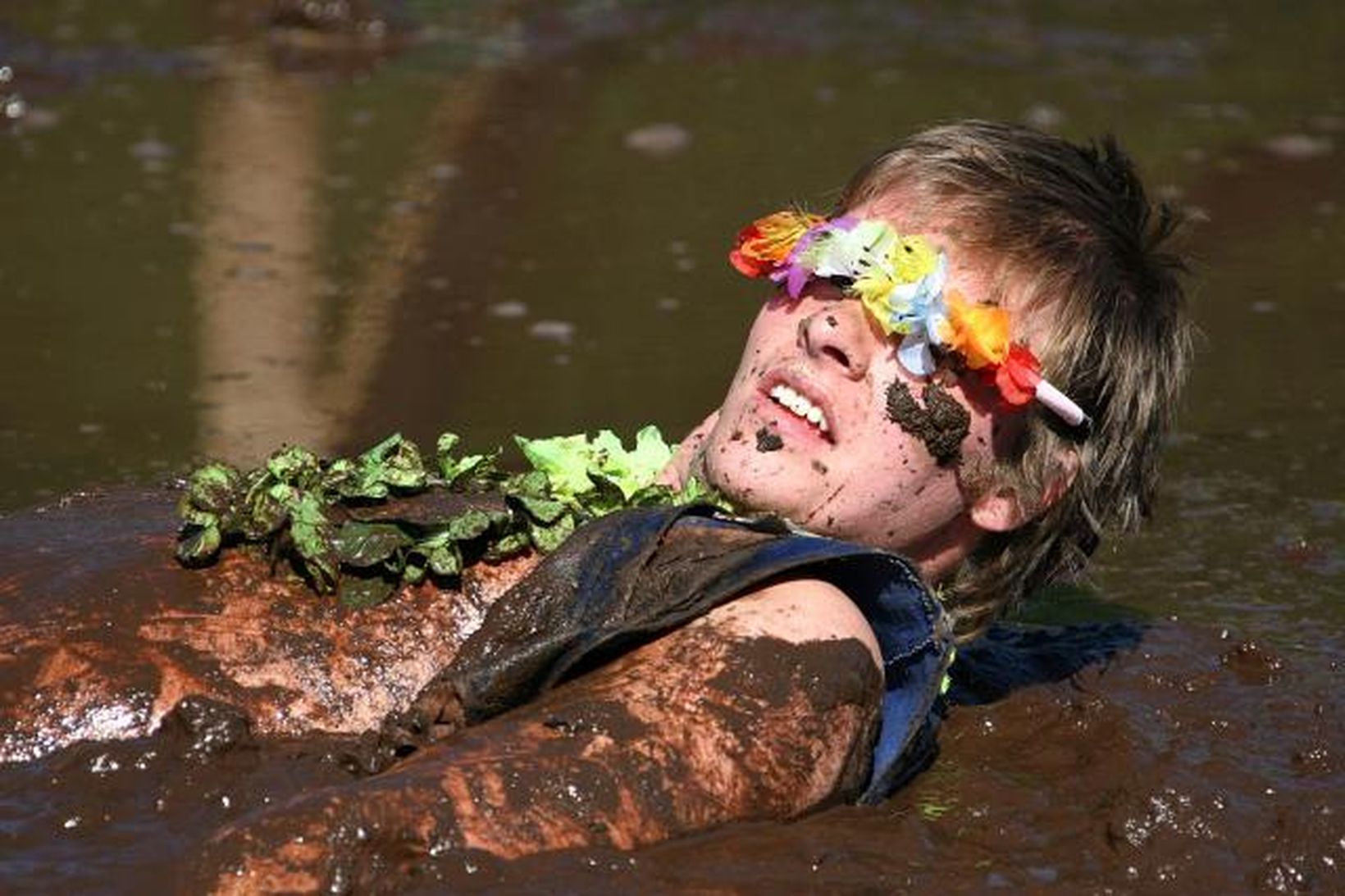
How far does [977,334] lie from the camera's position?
3.79 m

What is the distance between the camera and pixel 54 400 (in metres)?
6.17

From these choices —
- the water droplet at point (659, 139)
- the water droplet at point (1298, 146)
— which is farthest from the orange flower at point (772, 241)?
the water droplet at point (1298, 146)

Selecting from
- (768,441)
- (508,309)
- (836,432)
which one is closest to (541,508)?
(768,441)

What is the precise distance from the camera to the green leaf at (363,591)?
12.4 ft

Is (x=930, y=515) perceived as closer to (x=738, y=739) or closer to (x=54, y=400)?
(x=738, y=739)

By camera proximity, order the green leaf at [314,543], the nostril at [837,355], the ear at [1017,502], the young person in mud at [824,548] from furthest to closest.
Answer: the ear at [1017,502], the nostril at [837,355], the green leaf at [314,543], the young person in mud at [824,548]

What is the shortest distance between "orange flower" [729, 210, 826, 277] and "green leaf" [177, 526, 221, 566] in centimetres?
97

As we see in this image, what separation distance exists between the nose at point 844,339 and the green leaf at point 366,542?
2.35 feet

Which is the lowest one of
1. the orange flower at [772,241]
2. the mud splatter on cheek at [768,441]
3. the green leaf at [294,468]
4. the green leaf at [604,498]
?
the green leaf at [604,498]

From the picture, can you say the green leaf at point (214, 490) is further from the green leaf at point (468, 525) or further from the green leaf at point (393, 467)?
the green leaf at point (468, 525)

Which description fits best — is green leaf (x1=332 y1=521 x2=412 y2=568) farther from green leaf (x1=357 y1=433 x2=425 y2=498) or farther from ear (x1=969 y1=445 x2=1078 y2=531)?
ear (x1=969 y1=445 x2=1078 y2=531)

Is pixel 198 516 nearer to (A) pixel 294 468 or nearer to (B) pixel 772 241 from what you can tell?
(A) pixel 294 468

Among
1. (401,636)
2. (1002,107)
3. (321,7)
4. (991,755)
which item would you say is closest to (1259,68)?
(1002,107)

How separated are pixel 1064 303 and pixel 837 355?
39 centimetres
